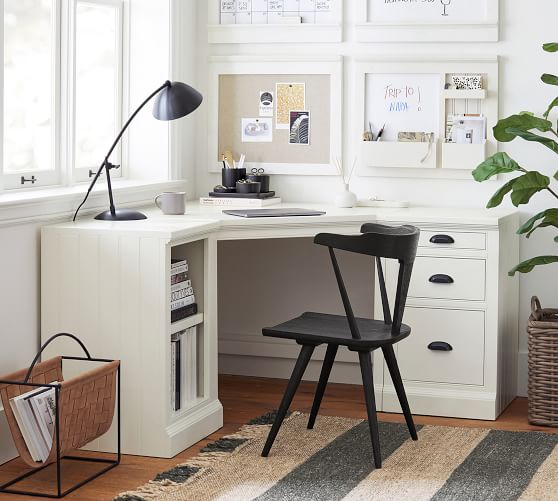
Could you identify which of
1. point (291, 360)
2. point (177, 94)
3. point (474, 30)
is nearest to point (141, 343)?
point (177, 94)

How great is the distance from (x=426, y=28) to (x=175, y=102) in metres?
1.30

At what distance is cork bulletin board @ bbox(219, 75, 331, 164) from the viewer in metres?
4.66

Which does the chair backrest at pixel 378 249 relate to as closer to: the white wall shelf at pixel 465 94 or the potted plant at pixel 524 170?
the potted plant at pixel 524 170

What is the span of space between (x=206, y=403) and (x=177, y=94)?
1.12 meters

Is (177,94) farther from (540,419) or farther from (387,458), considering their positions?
(540,419)

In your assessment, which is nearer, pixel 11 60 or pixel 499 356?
pixel 11 60

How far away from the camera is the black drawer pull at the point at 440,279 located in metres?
4.11

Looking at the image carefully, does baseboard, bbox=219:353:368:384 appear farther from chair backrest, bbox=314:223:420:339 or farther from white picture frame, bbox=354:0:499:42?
white picture frame, bbox=354:0:499:42

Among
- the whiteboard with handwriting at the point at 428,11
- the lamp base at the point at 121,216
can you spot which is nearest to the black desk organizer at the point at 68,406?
the lamp base at the point at 121,216

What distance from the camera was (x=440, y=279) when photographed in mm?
4117

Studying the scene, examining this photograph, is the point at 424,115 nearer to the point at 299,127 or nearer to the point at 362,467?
the point at 299,127

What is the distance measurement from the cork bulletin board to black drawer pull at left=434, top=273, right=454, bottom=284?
2.73ft

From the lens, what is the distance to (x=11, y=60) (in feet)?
12.2

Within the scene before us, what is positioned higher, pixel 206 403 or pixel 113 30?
pixel 113 30
